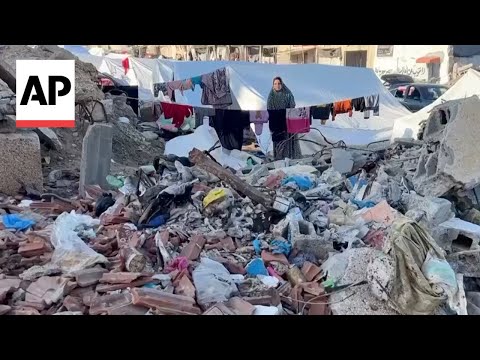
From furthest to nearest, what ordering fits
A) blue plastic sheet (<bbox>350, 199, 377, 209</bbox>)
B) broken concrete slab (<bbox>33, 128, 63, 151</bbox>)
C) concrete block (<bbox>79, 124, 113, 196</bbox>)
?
broken concrete slab (<bbox>33, 128, 63, 151</bbox>), concrete block (<bbox>79, 124, 113, 196</bbox>), blue plastic sheet (<bbox>350, 199, 377, 209</bbox>)

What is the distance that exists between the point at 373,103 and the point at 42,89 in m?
8.37

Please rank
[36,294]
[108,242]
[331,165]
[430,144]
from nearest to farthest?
[36,294] < [108,242] < [430,144] < [331,165]

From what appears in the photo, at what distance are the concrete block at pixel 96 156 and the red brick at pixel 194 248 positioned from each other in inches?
106

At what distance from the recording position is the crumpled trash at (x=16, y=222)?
221 inches

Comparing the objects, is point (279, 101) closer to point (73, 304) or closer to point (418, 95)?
point (418, 95)

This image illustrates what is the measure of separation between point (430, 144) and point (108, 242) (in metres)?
4.56

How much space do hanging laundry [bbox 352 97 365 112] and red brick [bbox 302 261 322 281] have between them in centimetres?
761

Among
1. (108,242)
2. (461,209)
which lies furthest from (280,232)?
(461,209)

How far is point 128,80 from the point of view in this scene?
1373 cm

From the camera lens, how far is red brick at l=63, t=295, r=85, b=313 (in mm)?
4098

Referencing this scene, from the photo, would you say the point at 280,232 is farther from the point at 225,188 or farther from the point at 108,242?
the point at 108,242

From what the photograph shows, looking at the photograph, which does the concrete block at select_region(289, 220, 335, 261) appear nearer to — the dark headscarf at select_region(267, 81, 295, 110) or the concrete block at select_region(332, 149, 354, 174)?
the concrete block at select_region(332, 149, 354, 174)

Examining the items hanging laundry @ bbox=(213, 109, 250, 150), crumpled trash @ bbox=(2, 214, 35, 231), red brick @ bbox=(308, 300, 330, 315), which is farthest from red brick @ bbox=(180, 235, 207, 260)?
hanging laundry @ bbox=(213, 109, 250, 150)

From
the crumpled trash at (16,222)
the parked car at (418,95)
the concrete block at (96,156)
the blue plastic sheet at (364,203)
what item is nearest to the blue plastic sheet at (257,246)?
the blue plastic sheet at (364,203)
